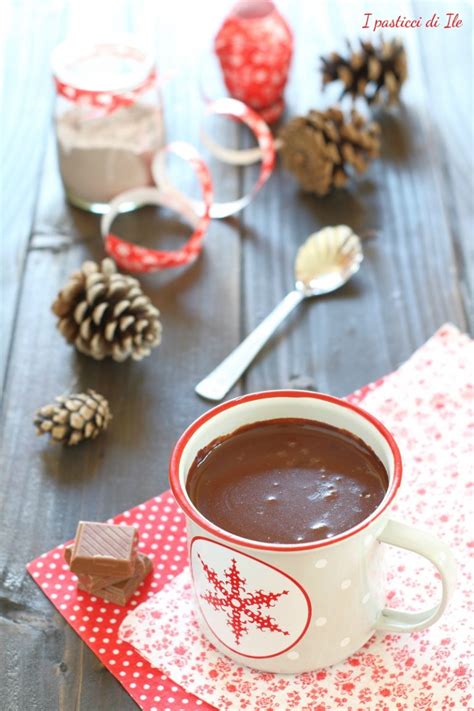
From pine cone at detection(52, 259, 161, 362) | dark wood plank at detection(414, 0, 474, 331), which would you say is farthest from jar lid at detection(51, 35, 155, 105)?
dark wood plank at detection(414, 0, 474, 331)

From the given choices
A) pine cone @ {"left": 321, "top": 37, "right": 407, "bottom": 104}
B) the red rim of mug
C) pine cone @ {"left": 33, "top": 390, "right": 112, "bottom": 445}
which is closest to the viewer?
the red rim of mug

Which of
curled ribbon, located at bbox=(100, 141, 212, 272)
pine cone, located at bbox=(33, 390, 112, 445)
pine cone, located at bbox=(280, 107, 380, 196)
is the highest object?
pine cone, located at bbox=(280, 107, 380, 196)

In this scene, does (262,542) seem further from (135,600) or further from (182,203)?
(182,203)

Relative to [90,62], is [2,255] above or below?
below

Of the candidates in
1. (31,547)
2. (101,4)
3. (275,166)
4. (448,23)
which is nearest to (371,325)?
(275,166)

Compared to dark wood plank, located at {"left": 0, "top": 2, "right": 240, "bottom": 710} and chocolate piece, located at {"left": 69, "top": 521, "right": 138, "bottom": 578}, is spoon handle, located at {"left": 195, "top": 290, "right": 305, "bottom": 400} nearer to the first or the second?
dark wood plank, located at {"left": 0, "top": 2, "right": 240, "bottom": 710}

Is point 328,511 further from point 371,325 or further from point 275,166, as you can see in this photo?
point 275,166

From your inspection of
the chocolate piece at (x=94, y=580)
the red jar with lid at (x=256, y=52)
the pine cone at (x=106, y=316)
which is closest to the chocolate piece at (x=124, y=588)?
the chocolate piece at (x=94, y=580)
